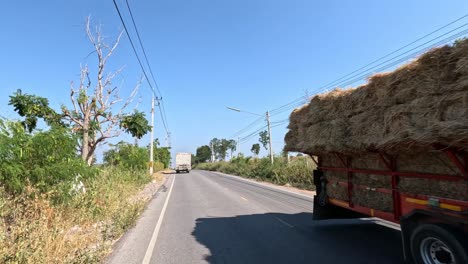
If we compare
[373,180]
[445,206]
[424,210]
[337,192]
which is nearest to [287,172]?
[337,192]

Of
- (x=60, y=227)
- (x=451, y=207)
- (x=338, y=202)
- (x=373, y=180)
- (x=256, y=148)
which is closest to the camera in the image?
(x=451, y=207)

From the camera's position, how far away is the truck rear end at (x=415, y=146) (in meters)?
4.24

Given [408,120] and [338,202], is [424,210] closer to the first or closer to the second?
[408,120]

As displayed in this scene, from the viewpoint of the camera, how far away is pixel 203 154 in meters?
163

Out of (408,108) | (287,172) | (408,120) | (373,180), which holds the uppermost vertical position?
(408,108)

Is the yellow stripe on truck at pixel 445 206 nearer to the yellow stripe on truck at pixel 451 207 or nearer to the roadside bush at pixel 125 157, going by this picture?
the yellow stripe on truck at pixel 451 207

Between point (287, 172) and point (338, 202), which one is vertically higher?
point (287, 172)

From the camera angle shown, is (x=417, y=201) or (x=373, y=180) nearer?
(x=417, y=201)

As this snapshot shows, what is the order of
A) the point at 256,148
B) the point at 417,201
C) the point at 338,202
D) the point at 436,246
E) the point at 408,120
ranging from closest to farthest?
the point at 436,246, the point at 408,120, the point at 417,201, the point at 338,202, the point at 256,148

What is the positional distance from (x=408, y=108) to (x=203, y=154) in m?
159

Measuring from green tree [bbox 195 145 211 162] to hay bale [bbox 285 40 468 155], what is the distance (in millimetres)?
155029

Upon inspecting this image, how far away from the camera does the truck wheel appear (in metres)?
4.21

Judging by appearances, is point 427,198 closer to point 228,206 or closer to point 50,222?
point 50,222

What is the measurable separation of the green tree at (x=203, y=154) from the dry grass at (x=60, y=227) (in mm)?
149321
